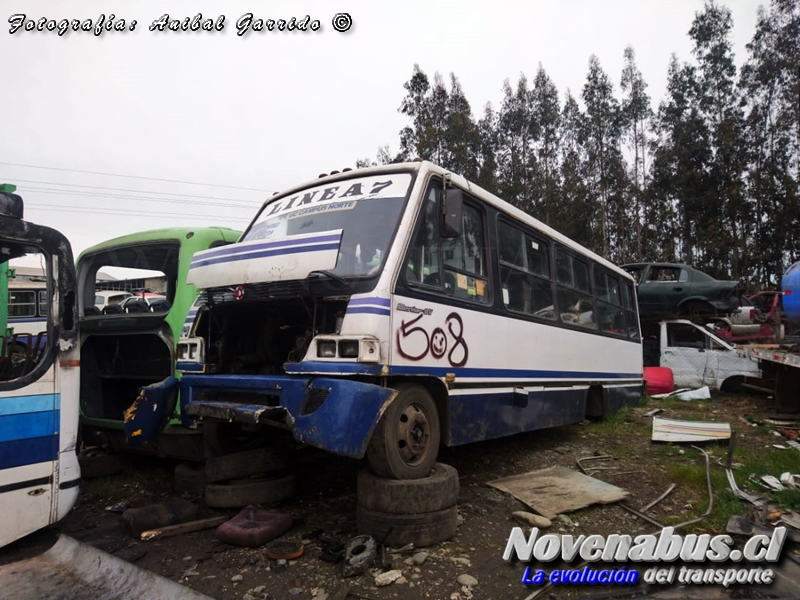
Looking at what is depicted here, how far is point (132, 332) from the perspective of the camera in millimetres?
5246

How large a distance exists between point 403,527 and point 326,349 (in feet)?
4.02

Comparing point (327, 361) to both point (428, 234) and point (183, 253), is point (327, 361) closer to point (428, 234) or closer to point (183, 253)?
point (428, 234)

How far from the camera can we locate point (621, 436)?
7535 mm

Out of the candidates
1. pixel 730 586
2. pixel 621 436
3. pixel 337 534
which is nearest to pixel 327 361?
pixel 337 534

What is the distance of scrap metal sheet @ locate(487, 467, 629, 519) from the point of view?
4445 mm

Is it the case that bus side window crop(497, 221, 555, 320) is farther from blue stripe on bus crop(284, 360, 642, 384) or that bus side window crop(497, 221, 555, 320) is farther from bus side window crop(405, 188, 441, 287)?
bus side window crop(405, 188, 441, 287)

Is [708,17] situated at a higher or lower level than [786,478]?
higher

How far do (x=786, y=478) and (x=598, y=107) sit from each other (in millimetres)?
28421

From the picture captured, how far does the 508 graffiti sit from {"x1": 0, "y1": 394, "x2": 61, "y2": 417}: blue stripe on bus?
213 centimetres

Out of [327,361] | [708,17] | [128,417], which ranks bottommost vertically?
[128,417]

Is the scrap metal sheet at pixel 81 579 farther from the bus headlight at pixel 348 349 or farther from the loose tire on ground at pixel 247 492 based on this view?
the bus headlight at pixel 348 349

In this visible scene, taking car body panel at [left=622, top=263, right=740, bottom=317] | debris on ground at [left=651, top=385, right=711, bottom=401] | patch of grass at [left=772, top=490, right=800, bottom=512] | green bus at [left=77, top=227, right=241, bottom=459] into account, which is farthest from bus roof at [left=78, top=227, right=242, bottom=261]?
car body panel at [left=622, top=263, right=740, bottom=317]

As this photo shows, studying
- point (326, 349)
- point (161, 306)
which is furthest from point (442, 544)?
point (161, 306)

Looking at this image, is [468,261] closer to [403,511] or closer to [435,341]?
[435,341]
